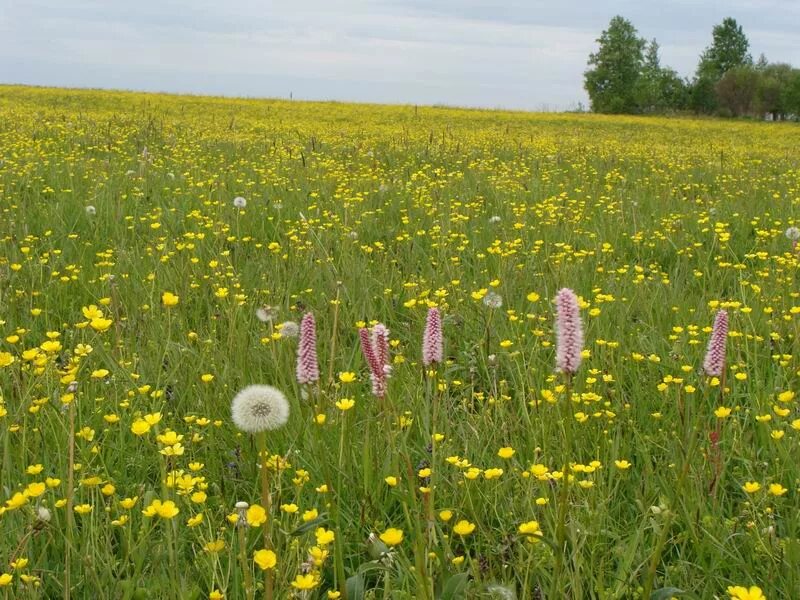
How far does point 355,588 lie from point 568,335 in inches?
33.0

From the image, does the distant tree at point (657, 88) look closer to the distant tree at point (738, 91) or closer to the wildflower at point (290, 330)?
the distant tree at point (738, 91)

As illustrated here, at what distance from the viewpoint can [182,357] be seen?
3123 mm

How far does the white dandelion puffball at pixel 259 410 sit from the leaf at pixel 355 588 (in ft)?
1.30

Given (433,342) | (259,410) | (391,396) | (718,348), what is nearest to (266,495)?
(259,410)

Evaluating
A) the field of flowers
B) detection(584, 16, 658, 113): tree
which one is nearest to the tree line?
detection(584, 16, 658, 113): tree

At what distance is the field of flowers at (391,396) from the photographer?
1804mm

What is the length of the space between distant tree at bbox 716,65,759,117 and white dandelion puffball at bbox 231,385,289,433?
6905cm

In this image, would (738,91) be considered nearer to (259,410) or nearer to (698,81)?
(698,81)

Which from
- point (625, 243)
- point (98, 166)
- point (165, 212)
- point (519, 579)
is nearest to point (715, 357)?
point (519, 579)

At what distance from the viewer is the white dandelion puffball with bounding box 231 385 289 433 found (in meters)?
1.71

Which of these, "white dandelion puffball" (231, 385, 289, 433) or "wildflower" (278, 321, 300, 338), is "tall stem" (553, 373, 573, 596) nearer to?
"white dandelion puffball" (231, 385, 289, 433)

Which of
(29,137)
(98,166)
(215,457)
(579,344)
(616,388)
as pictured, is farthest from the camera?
(29,137)

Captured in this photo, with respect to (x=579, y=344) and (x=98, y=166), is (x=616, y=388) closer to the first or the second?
(x=579, y=344)

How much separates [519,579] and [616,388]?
48.2 inches
